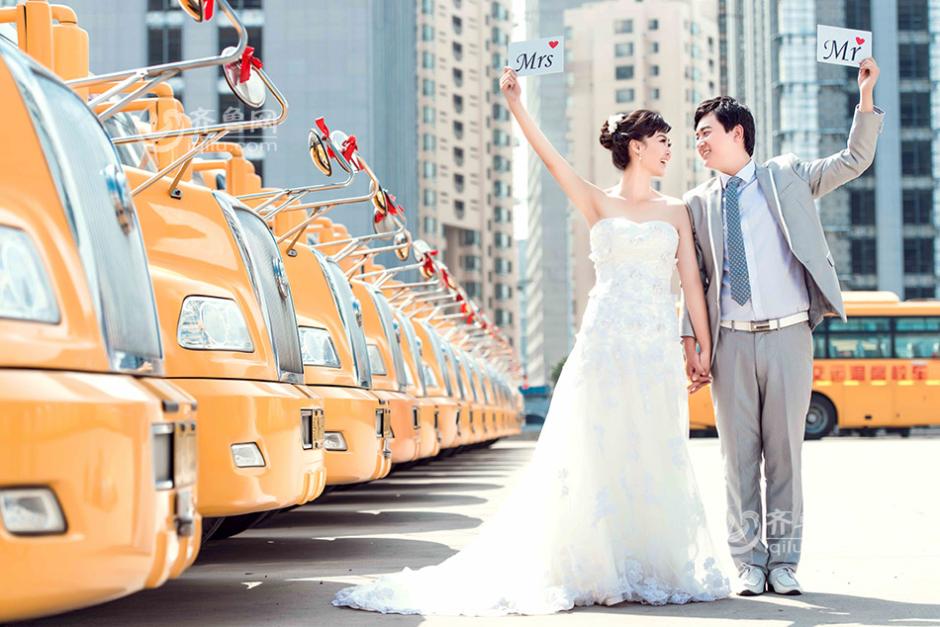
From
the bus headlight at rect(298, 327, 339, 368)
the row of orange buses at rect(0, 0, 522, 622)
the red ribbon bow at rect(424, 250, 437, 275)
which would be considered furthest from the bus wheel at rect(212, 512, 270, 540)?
the red ribbon bow at rect(424, 250, 437, 275)

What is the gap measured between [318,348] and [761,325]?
124 inches

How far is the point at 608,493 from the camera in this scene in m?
6.77

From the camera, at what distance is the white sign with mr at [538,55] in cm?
678

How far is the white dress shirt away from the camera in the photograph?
6926 mm

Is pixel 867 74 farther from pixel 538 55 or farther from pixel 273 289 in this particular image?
pixel 273 289

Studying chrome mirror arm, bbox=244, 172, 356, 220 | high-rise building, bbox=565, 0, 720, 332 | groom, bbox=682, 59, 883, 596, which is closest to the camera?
groom, bbox=682, 59, 883, 596

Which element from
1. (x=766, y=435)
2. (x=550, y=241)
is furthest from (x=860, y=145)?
(x=550, y=241)

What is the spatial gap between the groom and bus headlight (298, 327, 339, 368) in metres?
2.68

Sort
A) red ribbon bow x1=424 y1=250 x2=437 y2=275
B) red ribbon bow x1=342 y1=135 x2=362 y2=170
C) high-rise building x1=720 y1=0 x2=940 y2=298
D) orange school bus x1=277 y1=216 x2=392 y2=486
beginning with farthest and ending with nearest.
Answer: high-rise building x1=720 y1=0 x2=940 y2=298 → red ribbon bow x1=424 y1=250 x2=437 y2=275 → red ribbon bow x1=342 y1=135 x2=362 y2=170 → orange school bus x1=277 y1=216 x2=392 y2=486

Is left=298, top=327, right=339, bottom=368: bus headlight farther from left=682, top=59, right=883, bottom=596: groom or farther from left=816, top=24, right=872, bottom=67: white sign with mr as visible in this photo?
left=816, top=24, right=872, bottom=67: white sign with mr

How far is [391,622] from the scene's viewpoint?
6.07 m

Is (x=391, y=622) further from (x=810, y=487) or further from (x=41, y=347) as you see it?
(x=810, y=487)

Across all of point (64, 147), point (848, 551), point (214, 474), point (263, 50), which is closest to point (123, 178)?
point (64, 147)

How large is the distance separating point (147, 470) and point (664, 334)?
3320 mm
